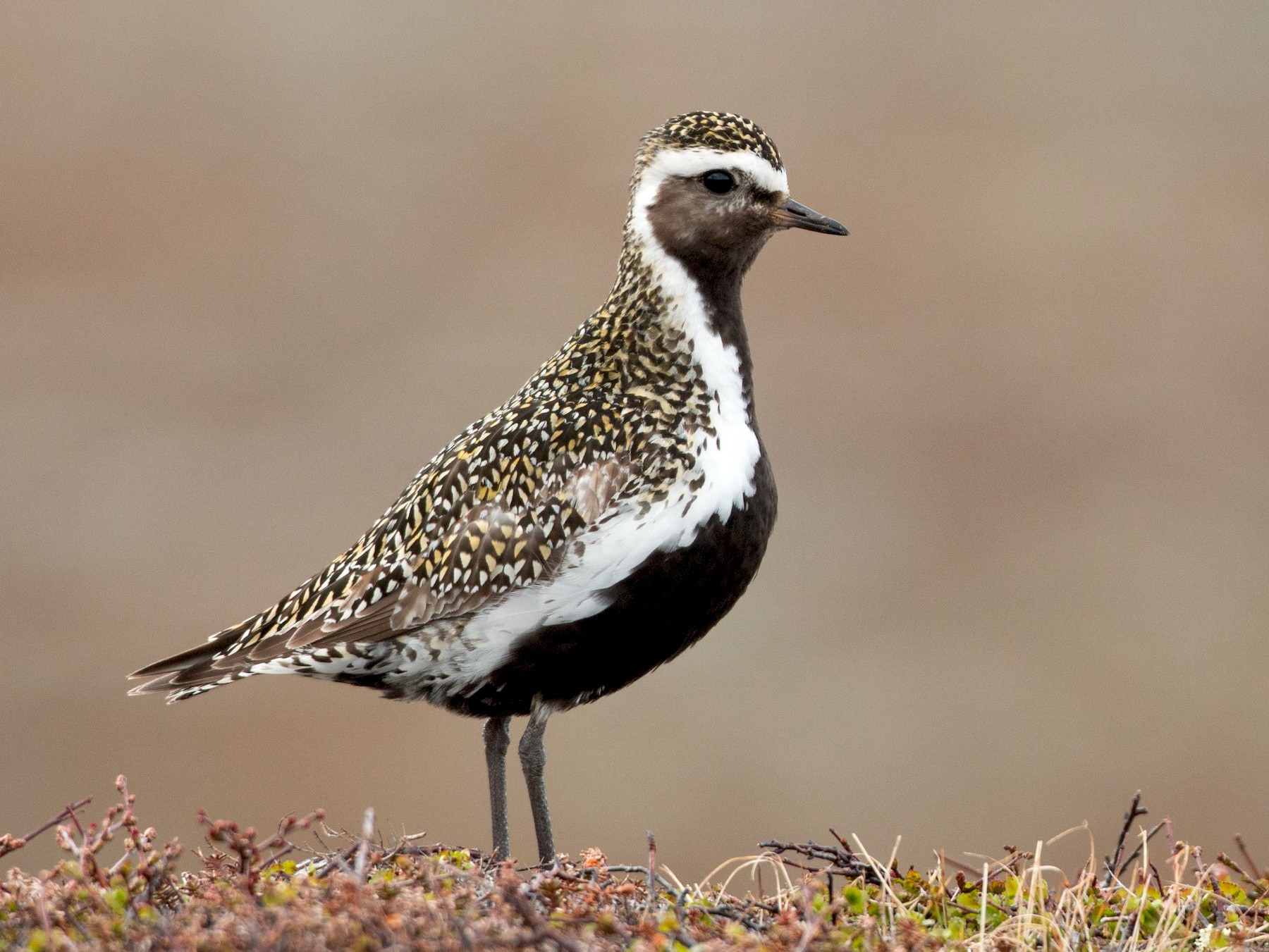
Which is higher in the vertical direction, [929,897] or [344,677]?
[344,677]

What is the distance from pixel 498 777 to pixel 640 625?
71 centimetres

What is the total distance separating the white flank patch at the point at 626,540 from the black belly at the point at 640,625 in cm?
3

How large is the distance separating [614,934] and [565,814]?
9346mm

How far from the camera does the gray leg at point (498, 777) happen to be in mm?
4770

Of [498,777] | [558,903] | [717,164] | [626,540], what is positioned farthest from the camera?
[717,164]

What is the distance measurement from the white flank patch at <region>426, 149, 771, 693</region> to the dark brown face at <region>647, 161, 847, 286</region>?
28 cm

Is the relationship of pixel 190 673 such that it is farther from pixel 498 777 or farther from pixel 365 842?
pixel 365 842

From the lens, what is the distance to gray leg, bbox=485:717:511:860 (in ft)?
→ 15.6

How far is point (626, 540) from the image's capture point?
4703 millimetres

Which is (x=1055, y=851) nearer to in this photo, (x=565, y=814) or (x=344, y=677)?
(x=565, y=814)

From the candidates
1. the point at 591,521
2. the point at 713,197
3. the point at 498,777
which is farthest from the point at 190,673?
the point at 713,197

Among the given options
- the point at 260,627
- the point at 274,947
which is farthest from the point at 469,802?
the point at 274,947

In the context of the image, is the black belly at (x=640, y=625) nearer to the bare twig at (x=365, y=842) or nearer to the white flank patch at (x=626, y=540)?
the white flank patch at (x=626, y=540)

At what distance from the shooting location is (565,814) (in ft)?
40.3
